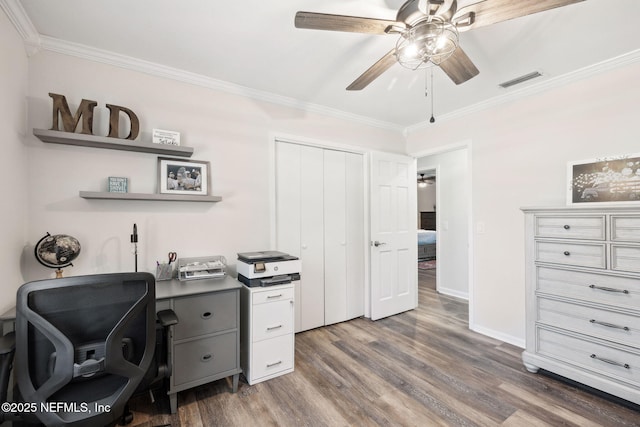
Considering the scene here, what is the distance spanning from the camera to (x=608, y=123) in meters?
2.25

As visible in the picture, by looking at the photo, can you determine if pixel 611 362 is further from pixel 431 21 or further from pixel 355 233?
pixel 431 21

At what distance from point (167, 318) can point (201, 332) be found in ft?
1.20

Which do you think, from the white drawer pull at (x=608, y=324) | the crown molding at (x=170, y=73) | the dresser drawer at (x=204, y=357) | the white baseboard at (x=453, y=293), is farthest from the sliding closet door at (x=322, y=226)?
the white drawer pull at (x=608, y=324)

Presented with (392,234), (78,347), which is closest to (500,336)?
(392,234)

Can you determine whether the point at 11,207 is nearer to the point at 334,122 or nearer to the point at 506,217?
the point at 334,122

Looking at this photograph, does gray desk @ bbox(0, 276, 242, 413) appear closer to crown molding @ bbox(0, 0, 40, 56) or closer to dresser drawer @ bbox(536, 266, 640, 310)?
crown molding @ bbox(0, 0, 40, 56)

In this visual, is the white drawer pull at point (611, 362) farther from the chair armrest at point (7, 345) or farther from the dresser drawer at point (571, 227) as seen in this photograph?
the chair armrest at point (7, 345)

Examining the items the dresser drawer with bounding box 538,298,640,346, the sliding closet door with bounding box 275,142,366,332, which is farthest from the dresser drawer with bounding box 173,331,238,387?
the dresser drawer with bounding box 538,298,640,346

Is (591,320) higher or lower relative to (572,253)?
lower

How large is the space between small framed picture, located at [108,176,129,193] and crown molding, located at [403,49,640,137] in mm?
3344

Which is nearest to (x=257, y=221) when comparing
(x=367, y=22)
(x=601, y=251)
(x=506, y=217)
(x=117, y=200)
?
(x=117, y=200)

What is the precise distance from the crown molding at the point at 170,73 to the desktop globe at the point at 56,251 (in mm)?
1309

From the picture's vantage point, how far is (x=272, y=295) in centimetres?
221

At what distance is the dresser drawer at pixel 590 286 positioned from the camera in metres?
1.84
